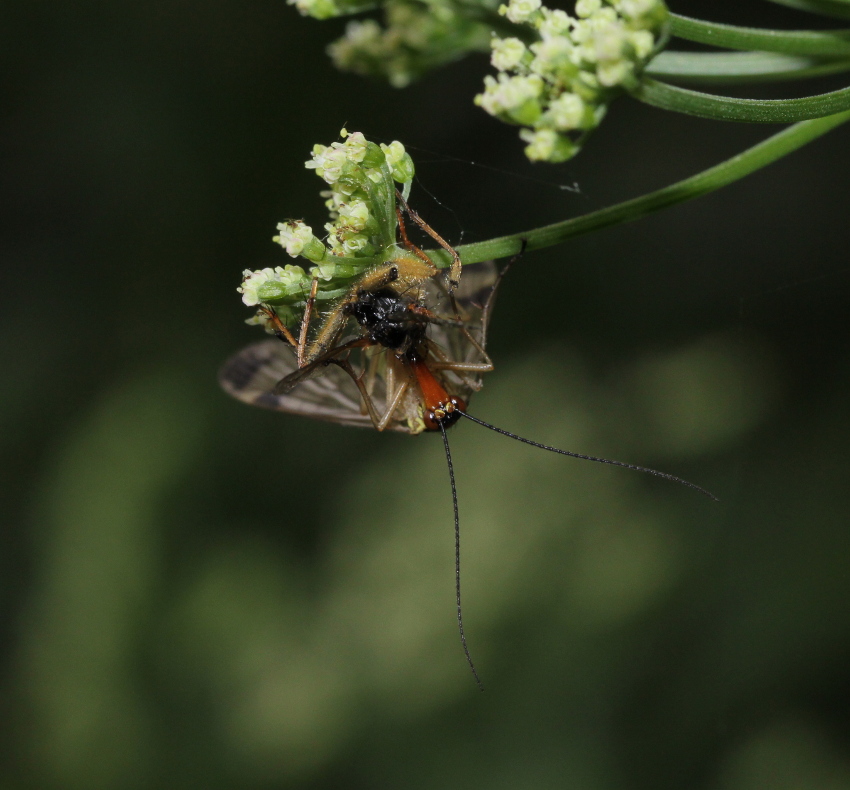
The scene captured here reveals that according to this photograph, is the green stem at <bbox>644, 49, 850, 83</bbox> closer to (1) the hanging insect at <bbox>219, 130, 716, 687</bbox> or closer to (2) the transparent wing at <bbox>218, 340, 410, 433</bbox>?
(1) the hanging insect at <bbox>219, 130, 716, 687</bbox>

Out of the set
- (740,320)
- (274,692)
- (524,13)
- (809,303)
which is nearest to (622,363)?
(740,320)

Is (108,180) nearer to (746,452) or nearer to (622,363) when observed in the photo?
(622,363)

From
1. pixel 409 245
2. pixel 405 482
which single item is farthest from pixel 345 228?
pixel 405 482

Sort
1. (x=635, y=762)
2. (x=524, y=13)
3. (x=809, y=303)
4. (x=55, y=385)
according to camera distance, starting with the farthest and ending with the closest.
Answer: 1. (x=55, y=385)
2. (x=809, y=303)
3. (x=635, y=762)
4. (x=524, y=13)

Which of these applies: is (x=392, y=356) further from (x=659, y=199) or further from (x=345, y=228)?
(x=659, y=199)

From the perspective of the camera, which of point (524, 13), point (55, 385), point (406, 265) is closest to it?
point (524, 13)
